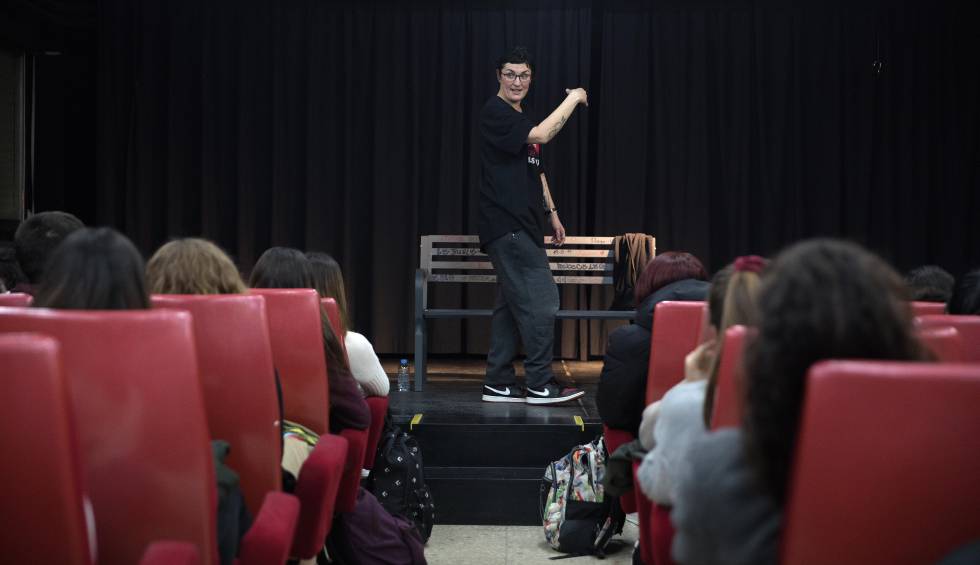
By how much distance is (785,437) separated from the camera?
102 centimetres

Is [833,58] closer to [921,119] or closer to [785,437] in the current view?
[921,119]

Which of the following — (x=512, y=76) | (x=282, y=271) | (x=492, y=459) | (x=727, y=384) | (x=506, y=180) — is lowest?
(x=492, y=459)

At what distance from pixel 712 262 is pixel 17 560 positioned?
603cm

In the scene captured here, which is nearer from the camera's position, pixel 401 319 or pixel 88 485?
pixel 88 485

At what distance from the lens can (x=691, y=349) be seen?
7.84 ft

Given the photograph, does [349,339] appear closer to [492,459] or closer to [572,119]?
[492,459]

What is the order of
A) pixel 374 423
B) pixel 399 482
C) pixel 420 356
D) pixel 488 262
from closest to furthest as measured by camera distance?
pixel 374 423
pixel 399 482
pixel 420 356
pixel 488 262

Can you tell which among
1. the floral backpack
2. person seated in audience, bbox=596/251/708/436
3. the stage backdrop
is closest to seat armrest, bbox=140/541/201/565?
person seated in audience, bbox=596/251/708/436

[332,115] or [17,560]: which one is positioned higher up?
[332,115]

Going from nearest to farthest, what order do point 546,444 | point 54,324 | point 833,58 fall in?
point 54,324 → point 546,444 → point 833,58

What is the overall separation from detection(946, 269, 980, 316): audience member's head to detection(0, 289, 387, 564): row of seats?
64.3 inches

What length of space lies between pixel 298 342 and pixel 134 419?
35.9 inches

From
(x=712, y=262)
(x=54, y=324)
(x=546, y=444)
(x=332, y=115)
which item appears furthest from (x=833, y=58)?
(x=54, y=324)

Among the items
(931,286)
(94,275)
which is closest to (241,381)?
(94,275)
